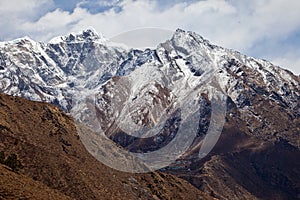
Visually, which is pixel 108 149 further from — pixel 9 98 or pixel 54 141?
pixel 9 98

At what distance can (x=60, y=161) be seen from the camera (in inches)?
5782

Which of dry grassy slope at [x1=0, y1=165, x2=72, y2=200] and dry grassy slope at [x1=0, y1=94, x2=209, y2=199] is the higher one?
dry grassy slope at [x1=0, y1=94, x2=209, y2=199]

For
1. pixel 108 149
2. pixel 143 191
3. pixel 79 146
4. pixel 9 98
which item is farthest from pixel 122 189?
pixel 9 98

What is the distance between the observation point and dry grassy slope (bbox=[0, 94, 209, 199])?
136 meters

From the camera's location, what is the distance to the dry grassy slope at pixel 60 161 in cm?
13600

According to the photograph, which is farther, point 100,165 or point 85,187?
point 100,165

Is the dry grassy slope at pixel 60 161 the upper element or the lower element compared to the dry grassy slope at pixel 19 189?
upper

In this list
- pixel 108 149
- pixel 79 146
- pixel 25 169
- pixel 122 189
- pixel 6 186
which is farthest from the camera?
pixel 108 149

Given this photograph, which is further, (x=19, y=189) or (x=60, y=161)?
(x=60, y=161)

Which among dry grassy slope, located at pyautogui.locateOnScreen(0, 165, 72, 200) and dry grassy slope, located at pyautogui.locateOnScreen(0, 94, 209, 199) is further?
dry grassy slope, located at pyautogui.locateOnScreen(0, 94, 209, 199)

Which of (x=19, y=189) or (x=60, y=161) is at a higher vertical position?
(x=60, y=161)

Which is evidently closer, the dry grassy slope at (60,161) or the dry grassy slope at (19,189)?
the dry grassy slope at (19,189)

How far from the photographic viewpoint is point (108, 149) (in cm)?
19988

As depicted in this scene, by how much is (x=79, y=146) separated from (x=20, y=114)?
82.8 feet
